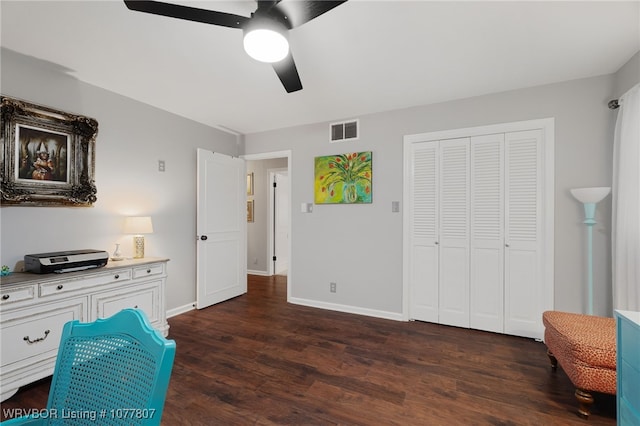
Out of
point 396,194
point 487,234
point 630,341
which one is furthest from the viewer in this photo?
point 396,194

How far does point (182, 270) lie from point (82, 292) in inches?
53.2

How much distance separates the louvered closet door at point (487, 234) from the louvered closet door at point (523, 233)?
0.20ft

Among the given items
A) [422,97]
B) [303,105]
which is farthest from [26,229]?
[422,97]

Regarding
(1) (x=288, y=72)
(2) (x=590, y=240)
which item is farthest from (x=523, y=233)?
(1) (x=288, y=72)

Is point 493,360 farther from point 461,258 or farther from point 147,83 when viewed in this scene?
point 147,83

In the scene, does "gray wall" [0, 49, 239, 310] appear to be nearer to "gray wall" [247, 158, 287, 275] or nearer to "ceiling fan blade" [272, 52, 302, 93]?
"gray wall" [247, 158, 287, 275]

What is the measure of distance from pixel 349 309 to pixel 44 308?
9.52ft

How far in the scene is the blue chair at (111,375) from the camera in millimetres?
753

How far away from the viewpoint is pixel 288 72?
6.50 feet

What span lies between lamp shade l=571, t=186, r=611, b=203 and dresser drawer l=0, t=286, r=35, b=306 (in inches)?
171

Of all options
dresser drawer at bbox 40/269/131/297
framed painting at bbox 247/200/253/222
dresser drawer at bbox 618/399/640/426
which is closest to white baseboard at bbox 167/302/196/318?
dresser drawer at bbox 40/269/131/297

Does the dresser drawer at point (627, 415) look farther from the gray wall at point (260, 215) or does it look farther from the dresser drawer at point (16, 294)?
the gray wall at point (260, 215)

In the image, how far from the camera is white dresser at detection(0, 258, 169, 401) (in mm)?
1893

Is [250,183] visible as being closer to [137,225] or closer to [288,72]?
[137,225]
